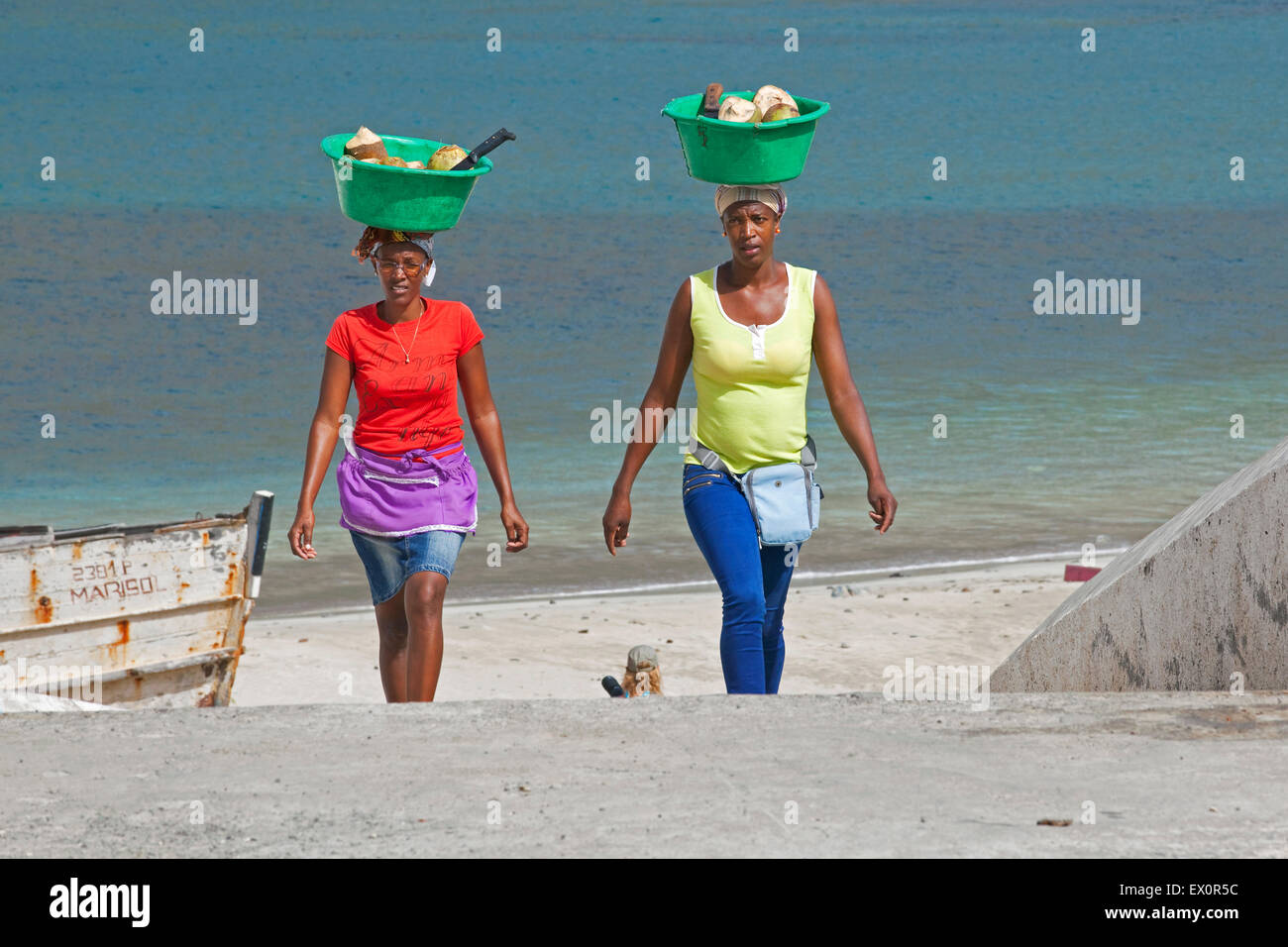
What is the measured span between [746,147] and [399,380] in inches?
48.7

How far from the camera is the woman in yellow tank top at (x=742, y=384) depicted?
17.1 ft

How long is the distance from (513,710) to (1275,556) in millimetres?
2085

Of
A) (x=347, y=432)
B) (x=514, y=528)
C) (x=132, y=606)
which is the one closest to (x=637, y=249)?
(x=132, y=606)

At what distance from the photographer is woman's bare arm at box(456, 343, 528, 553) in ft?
17.6

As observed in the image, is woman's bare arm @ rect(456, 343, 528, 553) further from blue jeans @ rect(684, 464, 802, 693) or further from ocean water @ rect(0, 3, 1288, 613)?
ocean water @ rect(0, 3, 1288, 613)

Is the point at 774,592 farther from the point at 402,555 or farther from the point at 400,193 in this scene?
the point at 400,193

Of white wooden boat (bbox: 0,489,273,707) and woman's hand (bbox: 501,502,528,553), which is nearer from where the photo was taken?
woman's hand (bbox: 501,502,528,553)

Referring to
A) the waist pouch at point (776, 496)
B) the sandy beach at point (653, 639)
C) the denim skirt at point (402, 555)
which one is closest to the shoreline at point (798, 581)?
the sandy beach at point (653, 639)

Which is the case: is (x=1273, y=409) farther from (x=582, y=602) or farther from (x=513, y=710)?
(x=513, y=710)

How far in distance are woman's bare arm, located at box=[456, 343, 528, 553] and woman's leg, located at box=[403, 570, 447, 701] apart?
269 millimetres

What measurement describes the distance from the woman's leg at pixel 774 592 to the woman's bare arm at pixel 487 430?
2.47 feet

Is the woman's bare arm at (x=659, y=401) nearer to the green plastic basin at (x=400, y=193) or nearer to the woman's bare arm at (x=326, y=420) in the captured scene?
the green plastic basin at (x=400, y=193)

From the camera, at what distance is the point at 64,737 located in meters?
4.41

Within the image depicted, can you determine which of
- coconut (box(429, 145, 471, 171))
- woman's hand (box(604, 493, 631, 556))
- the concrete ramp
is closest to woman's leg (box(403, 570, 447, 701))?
woman's hand (box(604, 493, 631, 556))
